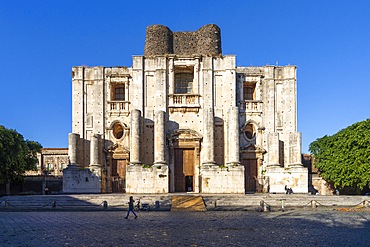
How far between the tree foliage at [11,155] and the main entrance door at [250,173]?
20.3 meters

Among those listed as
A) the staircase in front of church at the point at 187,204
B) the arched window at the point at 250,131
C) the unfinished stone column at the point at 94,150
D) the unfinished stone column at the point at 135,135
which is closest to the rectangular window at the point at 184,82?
the unfinished stone column at the point at 135,135

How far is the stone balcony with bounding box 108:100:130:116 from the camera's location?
3825 cm

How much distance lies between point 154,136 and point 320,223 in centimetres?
2012

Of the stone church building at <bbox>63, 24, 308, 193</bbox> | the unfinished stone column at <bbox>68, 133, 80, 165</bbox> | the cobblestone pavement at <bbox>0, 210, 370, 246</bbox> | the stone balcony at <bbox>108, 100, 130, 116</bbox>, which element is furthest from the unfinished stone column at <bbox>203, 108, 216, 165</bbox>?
the cobblestone pavement at <bbox>0, 210, 370, 246</bbox>

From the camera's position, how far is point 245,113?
38.4 metres

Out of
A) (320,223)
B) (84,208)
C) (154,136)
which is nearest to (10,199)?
(84,208)

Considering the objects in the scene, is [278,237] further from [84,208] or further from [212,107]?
[212,107]

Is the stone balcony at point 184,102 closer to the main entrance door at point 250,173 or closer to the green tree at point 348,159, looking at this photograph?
the main entrance door at point 250,173

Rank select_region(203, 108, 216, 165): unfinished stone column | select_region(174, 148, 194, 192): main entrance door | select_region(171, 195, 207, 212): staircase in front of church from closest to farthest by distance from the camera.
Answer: select_region(171, 195, 207, 212): staircase in front of church → select_region(203, 108, 216, 165): unfinished stone column → select_region(174, 148, 194, 192): main entrance door

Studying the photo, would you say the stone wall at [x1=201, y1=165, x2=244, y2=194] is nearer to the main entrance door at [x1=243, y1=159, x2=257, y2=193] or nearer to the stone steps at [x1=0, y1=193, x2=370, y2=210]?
the main entrance door at [x1=243, y1=159, x2=257, y2=193]

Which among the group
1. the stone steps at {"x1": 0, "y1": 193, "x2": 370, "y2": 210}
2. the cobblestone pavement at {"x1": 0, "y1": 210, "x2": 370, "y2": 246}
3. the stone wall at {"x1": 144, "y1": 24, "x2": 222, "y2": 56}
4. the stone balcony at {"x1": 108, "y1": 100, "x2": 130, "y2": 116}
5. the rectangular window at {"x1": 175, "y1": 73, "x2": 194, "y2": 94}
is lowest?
the stone steps at {"x1": 0, "y1": 193, "x2": 370, "y2": 210}

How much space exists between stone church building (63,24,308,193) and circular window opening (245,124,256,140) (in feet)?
0.30

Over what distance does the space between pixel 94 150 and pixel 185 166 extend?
7.97 metres

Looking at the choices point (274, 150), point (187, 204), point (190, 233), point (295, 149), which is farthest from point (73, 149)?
point (190, 233)
